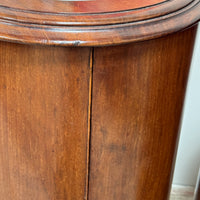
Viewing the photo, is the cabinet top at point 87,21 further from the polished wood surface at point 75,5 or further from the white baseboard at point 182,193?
the white baseboard at point 182,193

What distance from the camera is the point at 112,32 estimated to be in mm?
750

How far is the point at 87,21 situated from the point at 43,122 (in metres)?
0.25

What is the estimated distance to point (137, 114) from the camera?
0.90m

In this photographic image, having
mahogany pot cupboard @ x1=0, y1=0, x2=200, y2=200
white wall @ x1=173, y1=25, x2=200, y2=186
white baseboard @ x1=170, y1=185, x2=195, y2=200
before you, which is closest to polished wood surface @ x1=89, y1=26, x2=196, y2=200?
mahogany pot cupboard @ x1=0, y1=0, x2=200, y2=200

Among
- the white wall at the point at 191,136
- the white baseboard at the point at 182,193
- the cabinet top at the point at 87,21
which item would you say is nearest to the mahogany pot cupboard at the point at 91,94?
the cabinet top at the point at 87,21

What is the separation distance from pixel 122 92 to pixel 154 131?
0.15m

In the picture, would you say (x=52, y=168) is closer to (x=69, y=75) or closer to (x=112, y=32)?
(x=69, y=75)

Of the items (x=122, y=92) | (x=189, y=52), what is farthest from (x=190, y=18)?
(x=122, y=92)

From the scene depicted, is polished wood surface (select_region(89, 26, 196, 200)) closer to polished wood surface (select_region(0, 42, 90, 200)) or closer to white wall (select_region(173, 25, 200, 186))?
polished wood surface (select_region(0, 42, 90, 200))

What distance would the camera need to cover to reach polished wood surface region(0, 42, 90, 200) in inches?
31.8

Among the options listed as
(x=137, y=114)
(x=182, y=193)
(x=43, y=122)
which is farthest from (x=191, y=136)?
(x=43, y=122)

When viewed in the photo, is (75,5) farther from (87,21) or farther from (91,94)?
(91,94)

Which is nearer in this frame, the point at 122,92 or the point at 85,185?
the point at 122,92

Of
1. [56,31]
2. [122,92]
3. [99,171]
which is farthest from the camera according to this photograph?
[99,171]
